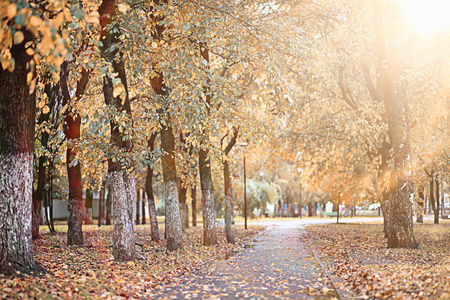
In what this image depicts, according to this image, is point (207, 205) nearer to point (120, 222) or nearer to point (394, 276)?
point (120, 222)

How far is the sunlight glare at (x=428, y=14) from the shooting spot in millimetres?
17169

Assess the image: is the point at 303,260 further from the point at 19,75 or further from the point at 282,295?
the point at 19,75

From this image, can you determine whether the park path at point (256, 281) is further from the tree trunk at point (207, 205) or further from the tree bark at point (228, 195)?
the tree bark at point (228, 195)

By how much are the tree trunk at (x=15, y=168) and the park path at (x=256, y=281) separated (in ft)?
8.64

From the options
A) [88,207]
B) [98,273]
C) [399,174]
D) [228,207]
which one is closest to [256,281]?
[98,273]

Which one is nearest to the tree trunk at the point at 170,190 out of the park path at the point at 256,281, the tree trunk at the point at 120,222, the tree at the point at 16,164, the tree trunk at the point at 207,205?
the park path at the point at 256,281

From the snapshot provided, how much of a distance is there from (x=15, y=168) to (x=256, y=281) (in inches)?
229

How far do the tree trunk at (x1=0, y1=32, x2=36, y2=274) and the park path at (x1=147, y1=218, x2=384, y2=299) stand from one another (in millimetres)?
2634

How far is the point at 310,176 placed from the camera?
28.8 m

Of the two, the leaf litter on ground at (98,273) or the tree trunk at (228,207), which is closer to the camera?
the leaf litter on ground at (98,273)

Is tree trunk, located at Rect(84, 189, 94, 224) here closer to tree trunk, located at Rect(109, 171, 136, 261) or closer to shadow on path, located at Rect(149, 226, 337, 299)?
shadow on path, located at Rect(149, 226, 337, 299)

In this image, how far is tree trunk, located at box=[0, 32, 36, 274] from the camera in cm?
811

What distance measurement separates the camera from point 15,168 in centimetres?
824

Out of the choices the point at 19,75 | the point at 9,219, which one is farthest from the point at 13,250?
the point at 19,75
